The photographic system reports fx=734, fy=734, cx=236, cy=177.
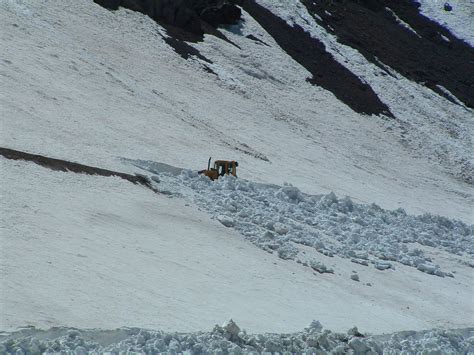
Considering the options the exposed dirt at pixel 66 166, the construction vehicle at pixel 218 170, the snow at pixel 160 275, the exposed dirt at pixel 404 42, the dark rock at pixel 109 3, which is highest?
the exposed dirt at pixel 404 42

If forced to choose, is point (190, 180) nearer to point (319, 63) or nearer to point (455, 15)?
point (319, 63)

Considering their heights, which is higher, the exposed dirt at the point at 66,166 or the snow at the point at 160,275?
the exposed dirt at the point at 66,166

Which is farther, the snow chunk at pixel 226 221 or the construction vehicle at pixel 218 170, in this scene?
the construction vehicle at pixel 218 170

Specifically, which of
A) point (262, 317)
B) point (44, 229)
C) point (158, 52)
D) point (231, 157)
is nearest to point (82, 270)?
point (44, 229)

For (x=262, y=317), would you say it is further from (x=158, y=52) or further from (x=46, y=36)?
(x=158, y=52)

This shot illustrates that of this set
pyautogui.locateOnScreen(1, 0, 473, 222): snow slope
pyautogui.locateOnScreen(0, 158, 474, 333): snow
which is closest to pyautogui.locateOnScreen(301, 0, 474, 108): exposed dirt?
pyautogui.locateOnScreen(1, 0, 473, 222): snow slope

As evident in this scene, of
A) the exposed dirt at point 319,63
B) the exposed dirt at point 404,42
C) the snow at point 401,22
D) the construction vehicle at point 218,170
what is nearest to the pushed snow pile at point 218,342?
the construction vehicle at point 218,170

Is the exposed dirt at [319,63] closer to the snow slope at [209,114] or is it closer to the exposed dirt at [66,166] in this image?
the snow slope at [209,114]
